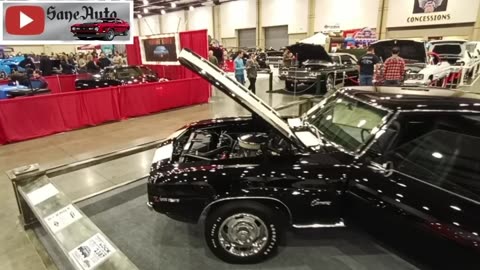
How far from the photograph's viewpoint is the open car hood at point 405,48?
10.2m

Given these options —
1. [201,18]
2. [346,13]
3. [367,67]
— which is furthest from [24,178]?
[201,18]

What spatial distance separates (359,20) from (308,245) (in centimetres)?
2350

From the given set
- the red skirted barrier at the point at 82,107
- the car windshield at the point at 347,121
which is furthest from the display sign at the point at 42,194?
the red skirted barrier at the point at 82,107

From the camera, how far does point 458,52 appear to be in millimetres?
12375

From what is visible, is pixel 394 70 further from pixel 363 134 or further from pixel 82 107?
pixel 82 107

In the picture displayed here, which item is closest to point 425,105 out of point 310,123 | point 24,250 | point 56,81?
point 310,123

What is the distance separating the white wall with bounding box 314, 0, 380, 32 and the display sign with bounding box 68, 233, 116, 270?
24156mm

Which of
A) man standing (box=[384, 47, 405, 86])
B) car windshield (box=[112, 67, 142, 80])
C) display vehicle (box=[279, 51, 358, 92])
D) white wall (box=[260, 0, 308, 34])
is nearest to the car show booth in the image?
car windshield (box=[112, 67, 142, 80])

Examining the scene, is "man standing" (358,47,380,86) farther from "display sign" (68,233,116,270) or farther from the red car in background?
"display sign" (68,233,116,270)

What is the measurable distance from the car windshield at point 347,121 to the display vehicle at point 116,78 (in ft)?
25.9

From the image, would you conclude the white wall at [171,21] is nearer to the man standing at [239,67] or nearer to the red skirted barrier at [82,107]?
the man standing at [239,67]

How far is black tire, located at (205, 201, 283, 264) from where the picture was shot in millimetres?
2502

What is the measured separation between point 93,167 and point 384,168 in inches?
170

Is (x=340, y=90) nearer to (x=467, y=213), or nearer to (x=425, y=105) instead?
(x=425, y=105)
